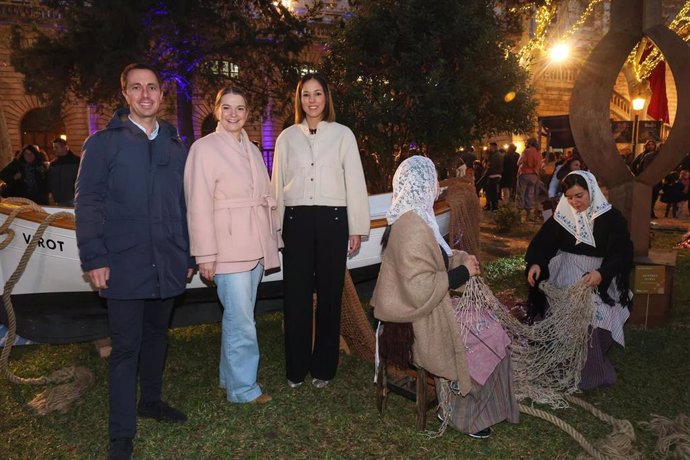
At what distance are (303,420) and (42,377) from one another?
2.06 metres

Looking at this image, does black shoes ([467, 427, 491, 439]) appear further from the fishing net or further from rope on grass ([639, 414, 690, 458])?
rope on grass ([639, 414, 690, 458])

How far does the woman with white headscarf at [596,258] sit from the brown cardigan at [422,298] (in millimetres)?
1403

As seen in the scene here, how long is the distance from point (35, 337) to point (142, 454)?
215 centimetres

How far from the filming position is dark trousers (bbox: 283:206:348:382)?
3.59m

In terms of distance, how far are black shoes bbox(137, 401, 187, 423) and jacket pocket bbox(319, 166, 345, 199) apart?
65.8 inches

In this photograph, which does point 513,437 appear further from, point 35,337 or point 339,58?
point 339,58

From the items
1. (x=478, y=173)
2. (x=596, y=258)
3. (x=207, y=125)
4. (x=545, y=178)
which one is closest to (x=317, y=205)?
(x=596, y=258)

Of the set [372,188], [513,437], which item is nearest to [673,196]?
[372,188]

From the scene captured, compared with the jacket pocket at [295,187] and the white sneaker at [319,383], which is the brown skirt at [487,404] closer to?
the white sneaker at [319,383]

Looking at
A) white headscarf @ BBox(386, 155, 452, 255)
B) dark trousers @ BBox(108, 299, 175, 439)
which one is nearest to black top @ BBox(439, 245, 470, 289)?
white headscarf @ BBox(386, 155, 452, 255)

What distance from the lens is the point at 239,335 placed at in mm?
3426

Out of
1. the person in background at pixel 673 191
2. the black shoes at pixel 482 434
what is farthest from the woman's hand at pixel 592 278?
the person in background at pixel 673 191

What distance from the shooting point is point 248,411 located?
139 inches

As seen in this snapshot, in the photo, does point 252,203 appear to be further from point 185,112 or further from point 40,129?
point 40,129
